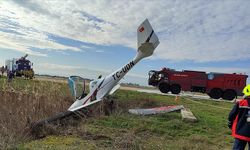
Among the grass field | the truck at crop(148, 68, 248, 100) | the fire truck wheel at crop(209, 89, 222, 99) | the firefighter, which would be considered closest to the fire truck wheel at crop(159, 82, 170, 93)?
the truck at crop(148, 68, 248, 100)

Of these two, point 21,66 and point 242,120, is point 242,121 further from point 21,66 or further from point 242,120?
point 21,66

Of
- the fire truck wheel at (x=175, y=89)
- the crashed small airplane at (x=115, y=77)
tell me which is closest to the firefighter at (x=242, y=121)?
the crashed small airplane at (x=115, y=77)

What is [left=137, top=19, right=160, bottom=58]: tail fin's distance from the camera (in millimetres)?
16500

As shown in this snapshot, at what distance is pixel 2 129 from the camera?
930 centimetres

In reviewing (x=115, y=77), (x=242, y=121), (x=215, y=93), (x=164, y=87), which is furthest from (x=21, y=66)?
(x=242, y=121)

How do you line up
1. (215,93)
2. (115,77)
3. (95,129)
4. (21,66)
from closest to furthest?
(95,129)
(115,77)
(215,93)
(21,66)

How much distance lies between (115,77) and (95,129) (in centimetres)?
643

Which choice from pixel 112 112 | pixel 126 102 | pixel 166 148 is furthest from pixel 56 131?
pixel 126 102

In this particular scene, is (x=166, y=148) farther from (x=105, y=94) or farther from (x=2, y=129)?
(x=105, y=94)

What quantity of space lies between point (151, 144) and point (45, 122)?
323cm

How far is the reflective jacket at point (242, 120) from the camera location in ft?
20.3

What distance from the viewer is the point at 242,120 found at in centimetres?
625

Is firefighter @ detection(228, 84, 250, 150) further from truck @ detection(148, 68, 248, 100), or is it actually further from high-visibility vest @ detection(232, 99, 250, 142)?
truck @ detection(148, 68, 248, 100)

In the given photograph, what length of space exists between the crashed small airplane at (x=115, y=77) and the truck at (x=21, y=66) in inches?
955
